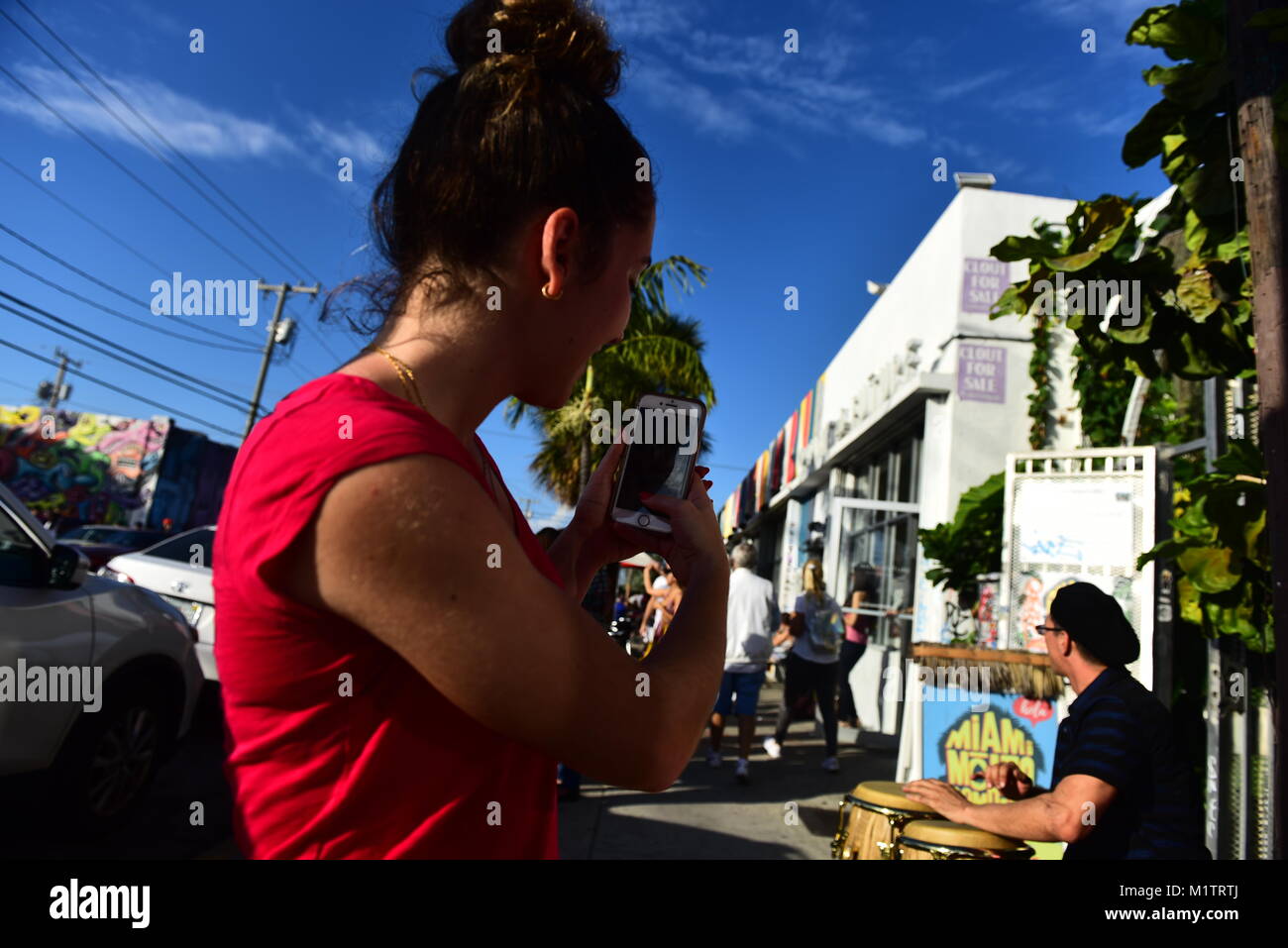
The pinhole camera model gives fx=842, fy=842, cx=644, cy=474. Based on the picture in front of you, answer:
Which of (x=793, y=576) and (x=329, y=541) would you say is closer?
(x=329, y=541)

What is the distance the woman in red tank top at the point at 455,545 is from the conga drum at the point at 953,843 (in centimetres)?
234

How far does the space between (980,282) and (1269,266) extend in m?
8.10

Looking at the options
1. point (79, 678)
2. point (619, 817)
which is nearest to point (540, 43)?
point (79, 678)

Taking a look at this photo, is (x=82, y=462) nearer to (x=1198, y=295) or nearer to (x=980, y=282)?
(x=980, y=282)

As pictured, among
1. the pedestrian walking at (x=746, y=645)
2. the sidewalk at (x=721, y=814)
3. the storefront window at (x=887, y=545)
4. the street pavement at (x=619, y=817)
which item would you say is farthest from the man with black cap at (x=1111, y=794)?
the storefront window at (x=887, y=545)

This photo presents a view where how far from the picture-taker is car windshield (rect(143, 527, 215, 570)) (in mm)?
7499

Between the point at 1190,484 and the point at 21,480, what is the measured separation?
137 feet

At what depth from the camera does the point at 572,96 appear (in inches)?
40.8

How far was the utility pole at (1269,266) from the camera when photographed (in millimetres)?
2277

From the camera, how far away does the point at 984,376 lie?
9.73 m

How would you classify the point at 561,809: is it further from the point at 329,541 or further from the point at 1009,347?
the point at 1009,347

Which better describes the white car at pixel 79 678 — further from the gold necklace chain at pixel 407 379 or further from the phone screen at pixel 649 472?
the gold necklace chain at pixel 407 379
